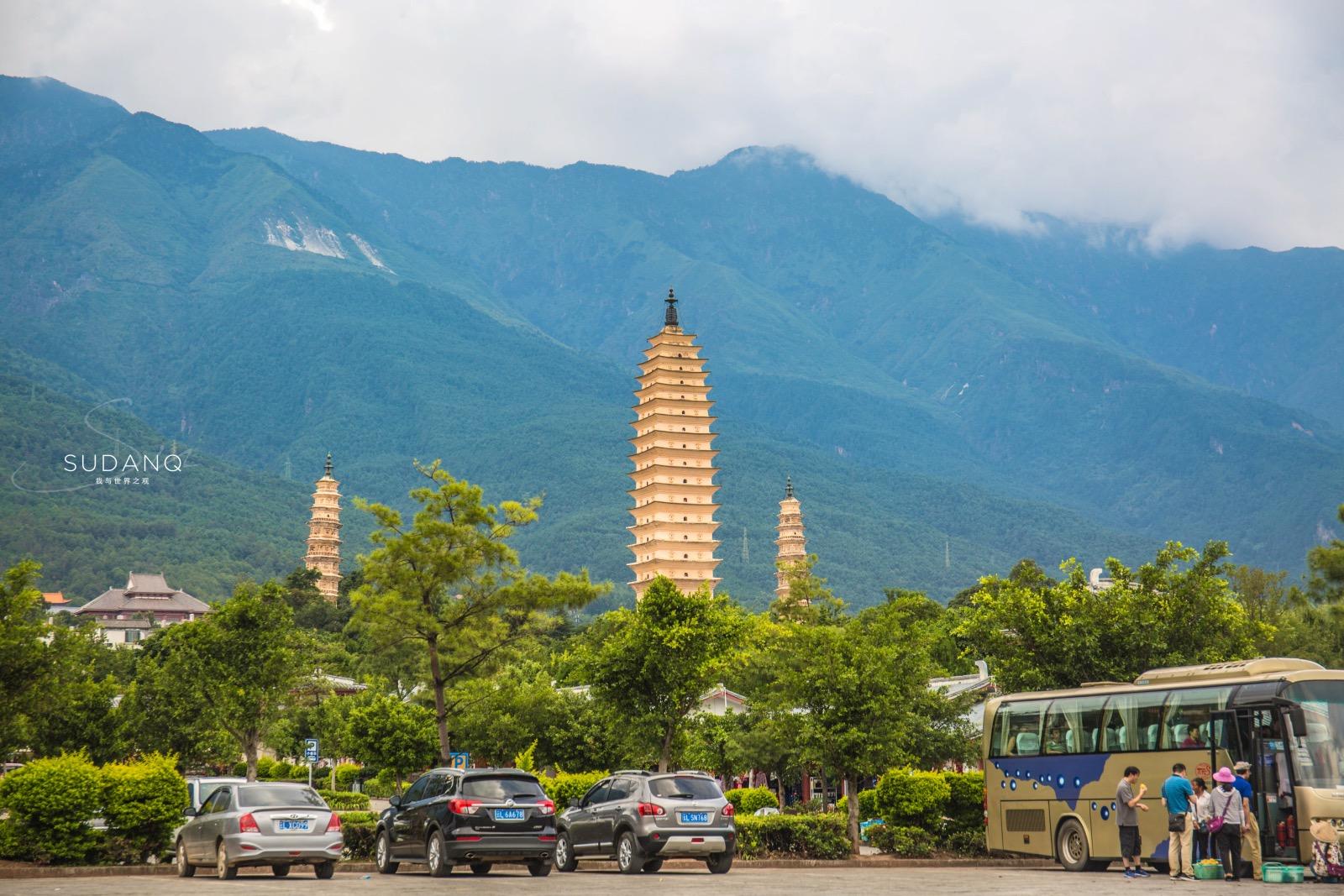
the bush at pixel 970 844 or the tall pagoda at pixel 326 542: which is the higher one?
the tall pagoda at pixel 326 542

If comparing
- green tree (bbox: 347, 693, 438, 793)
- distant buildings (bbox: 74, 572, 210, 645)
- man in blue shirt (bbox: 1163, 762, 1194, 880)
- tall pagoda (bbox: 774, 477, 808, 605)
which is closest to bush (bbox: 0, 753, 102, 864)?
man in blue shirt (bbox: 1163, 762, 1194, 880)

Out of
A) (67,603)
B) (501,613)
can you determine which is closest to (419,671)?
(501,613)

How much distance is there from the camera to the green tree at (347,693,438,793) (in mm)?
60781

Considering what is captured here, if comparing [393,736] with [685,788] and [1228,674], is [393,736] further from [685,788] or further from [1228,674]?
[1228,674]

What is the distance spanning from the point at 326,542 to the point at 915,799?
13799cm

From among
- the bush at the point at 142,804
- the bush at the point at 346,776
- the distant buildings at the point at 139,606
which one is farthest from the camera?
the distant buildings at the point at 139,606

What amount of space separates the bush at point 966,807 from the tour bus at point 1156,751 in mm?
2265

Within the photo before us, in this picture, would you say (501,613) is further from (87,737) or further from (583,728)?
(87,737)

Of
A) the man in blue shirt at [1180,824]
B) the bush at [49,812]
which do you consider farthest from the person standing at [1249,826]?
the bush at [49,812]

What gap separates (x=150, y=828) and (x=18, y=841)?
7.17 ft

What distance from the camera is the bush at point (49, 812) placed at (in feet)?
81.6

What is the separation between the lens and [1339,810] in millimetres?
23156

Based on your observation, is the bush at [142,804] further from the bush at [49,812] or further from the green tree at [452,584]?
the green tree at [452,584]

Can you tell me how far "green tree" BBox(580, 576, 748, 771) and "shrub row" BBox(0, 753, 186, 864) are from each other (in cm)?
1340
